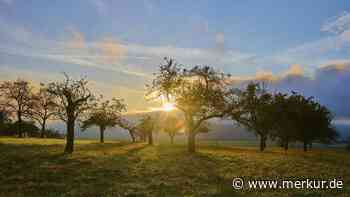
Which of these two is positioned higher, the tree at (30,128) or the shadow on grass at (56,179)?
the shadow on grass at (56,179)

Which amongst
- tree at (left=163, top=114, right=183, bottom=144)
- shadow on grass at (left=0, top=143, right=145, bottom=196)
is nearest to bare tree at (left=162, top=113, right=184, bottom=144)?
tree at (left=163, top=114, right=183, bottom=144)

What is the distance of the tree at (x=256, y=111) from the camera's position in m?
50.3

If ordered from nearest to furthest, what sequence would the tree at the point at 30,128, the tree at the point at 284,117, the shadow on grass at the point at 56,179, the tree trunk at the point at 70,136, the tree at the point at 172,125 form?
the shadow on grass at the point at 56,179, the tree trunk at the point at 70,136, the tree at the point at 284,117, the tree at the point at 172,125, the tree at the point at 30,128

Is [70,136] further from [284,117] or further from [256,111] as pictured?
[284,117]

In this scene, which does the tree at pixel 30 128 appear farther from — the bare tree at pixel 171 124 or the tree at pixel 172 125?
the tree at pixel 172 125

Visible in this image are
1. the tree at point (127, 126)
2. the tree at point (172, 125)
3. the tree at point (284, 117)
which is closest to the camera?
the tree at point (284, 117)

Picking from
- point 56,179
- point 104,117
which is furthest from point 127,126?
point 56,179

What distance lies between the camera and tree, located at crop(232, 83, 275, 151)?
50.3 metres

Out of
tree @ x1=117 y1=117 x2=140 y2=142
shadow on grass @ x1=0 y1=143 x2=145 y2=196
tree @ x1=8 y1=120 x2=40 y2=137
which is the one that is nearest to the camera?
shadow on grass @ x1=0 y1=143 x2=145 y2=196

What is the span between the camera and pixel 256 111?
54.6 metres

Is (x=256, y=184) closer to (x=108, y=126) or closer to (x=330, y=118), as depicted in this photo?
(x=330, y=118)

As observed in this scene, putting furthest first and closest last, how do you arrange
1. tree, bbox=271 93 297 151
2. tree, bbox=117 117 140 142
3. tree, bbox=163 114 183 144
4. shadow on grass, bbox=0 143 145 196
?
tree, bbox=163 114 183 144 → tree, bbox=117 117 140 142 → tree, bbox=271 93 297 151 → shadow on grass, bbox=0 143 145 196

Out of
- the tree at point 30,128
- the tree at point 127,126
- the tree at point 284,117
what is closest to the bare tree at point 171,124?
the tree at point 127,126

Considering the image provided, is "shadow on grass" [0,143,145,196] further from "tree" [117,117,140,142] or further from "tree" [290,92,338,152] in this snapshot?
"tree" [117,117,140,142]
